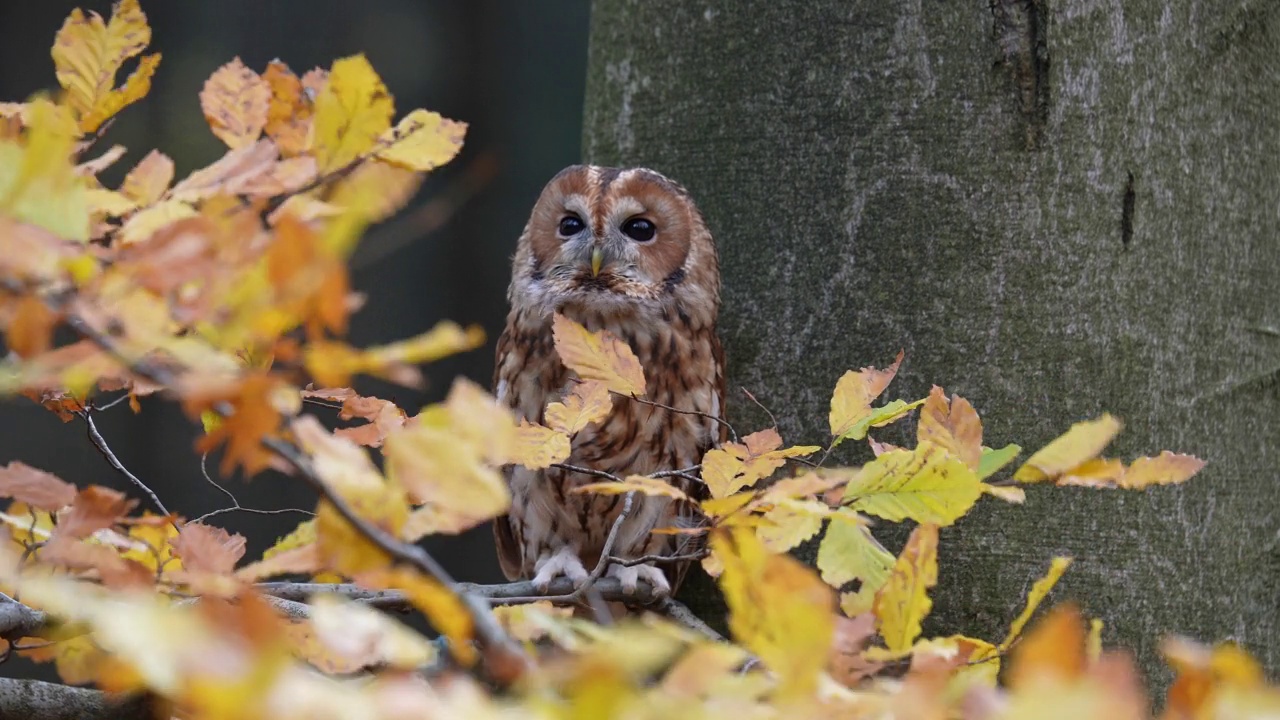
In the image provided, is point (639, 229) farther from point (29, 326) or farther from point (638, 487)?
point (29, 326)

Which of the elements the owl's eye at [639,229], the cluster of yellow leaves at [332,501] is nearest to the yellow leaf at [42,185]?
the cluster of yellow leaves at [332,501]

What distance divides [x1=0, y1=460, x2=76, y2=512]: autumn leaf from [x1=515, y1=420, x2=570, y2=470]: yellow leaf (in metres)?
0.29

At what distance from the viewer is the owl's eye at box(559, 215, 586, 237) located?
1734 millimetres

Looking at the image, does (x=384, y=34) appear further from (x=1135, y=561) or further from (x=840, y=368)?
(x=1135, y=561)

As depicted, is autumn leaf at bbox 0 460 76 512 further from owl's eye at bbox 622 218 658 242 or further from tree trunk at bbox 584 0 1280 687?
owl's eye at bbox 622 218 658 242

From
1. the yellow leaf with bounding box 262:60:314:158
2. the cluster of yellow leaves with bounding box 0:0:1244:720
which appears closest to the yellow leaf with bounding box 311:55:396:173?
the cluster of yellow leaves with bounding box 0:0:1244:720

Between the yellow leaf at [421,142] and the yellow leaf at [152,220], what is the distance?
0.37ft

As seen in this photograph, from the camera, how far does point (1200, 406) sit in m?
1.27

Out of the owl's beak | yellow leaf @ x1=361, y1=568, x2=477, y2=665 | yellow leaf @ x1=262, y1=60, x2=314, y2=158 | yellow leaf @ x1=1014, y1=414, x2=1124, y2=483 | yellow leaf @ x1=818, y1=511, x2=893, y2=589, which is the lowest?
the owl's beak

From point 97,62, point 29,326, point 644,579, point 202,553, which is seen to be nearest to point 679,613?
point 644,579

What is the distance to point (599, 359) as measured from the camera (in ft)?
3.09

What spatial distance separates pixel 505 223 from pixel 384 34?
2.25ft

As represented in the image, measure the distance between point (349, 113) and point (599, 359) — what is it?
0.40m

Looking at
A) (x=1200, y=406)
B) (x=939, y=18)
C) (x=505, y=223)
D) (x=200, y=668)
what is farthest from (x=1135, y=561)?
(x=505, y=223)
